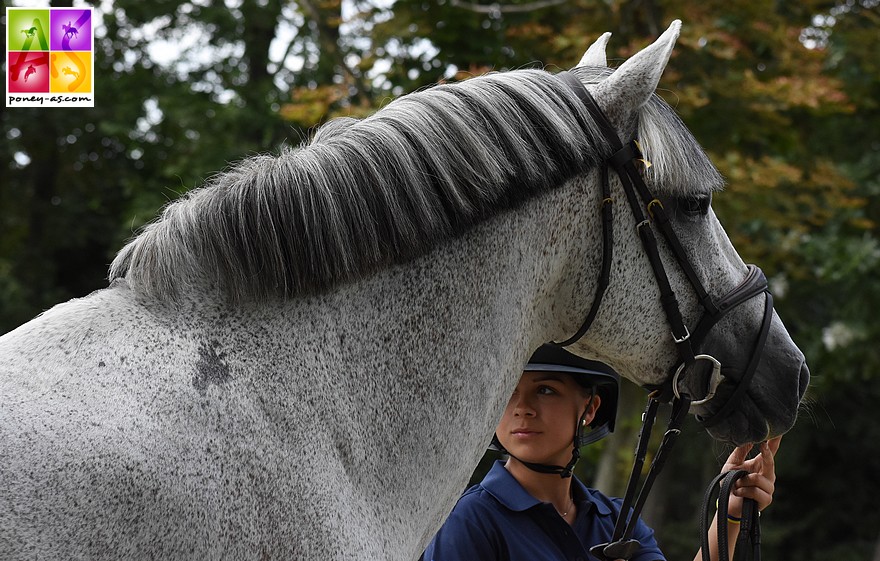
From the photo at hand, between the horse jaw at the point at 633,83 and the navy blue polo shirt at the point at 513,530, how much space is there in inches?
53.1

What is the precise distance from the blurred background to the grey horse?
1262 millimetres

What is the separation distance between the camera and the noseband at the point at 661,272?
8.30 feet

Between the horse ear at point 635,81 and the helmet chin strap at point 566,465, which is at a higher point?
the horse ear at point 635,81

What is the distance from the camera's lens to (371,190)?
2.24 metres

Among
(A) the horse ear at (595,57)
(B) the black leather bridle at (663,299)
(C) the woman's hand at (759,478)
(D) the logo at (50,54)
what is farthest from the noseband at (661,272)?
(D) the logo at (50,54)

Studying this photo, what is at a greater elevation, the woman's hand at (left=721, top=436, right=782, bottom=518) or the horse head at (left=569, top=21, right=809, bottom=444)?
the horse head at (left=569, top=21, right=809, bottom=444)

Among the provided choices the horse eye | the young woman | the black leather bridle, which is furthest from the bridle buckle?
the young woman

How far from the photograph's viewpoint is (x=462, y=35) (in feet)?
Result: 30.3

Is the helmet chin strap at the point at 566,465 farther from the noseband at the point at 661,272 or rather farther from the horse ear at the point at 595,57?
the horse ear at the point at 595,57

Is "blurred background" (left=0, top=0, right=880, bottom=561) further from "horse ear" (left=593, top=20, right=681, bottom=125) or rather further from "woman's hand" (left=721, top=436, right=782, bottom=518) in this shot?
"horse ear" (left=593, top=20, right=681, bottom=125)

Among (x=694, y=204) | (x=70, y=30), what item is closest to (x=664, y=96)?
(x=70, y=30)

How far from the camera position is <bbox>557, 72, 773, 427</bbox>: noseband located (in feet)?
8.30

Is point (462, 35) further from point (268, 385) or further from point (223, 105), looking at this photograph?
point (268, 385)

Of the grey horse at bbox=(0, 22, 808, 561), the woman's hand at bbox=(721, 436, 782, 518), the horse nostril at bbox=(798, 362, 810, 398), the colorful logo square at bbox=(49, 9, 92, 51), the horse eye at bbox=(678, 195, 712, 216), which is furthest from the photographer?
the colorful logo square at bbox=(49, 9, 92, 51)
